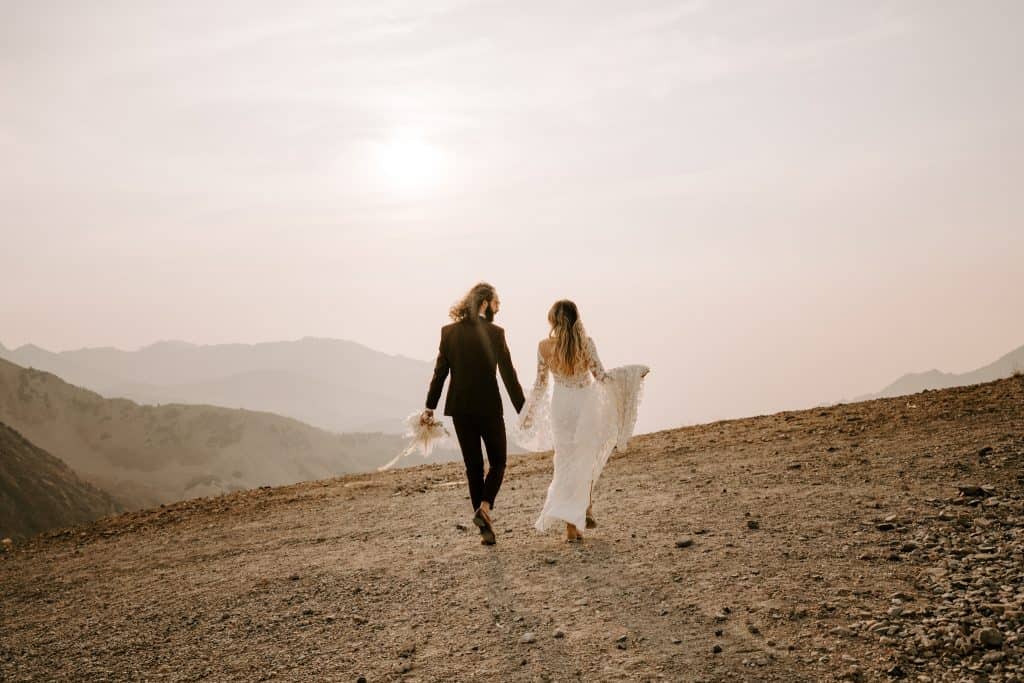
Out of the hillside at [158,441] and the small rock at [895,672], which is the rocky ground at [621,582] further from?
the hillside at [158,441]

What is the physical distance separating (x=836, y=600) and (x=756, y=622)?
66 centimetres

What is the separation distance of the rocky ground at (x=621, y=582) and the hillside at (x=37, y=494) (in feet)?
139

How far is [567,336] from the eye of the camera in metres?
8.00

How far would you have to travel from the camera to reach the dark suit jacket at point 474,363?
322 inches

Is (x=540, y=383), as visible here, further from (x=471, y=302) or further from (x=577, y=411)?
(x=471, y=302)

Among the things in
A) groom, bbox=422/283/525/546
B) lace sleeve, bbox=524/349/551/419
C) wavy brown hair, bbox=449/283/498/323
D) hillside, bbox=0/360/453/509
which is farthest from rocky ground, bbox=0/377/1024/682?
hillside, bbox=0/360/453/509

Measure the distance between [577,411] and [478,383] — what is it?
1.11 meters

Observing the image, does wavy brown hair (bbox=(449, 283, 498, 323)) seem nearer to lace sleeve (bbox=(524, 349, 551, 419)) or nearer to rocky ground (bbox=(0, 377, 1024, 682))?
lace sleeve (bbox=(524, 349, 551, 419))

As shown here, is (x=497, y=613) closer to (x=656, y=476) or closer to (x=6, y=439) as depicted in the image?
(x=656, y=476)

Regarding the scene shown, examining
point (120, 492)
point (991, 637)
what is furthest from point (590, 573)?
point (120, 492)

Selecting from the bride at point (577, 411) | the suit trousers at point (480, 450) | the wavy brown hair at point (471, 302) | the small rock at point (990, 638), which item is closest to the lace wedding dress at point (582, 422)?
the bride at point (577, 411)

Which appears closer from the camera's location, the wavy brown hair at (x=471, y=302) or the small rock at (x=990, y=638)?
the small rock at (x=990, y=638)

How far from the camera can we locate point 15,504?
48812 mm

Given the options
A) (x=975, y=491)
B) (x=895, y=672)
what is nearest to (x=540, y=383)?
(x=975, y=491)
